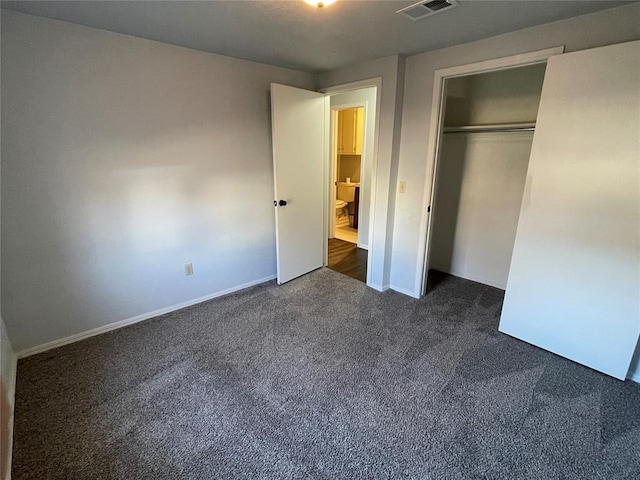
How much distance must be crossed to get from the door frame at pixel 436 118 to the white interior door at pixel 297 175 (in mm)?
1245

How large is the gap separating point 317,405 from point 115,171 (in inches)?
86.6

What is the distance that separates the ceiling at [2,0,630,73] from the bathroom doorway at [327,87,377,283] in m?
0.96

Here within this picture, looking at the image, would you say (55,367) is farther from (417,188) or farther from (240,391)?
(417,188)

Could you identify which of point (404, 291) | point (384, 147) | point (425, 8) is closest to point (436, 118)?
point (384, 147)

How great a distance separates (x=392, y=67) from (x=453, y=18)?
0.82 meters

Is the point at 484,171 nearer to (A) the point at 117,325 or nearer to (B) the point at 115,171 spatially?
(B) the point at 115,171

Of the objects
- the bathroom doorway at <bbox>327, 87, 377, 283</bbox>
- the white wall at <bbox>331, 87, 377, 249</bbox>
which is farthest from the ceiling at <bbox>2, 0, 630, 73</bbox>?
the white wall at <bbox>331, 87, 377, 249</bbox>

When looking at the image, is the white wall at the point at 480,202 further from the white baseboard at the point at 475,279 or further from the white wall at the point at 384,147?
the white wall at the point at 384,147

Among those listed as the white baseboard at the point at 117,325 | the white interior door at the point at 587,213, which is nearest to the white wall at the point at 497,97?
the white interior door at the point at 587,213

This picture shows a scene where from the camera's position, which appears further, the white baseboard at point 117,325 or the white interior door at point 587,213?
the white baseboard at point 117,325

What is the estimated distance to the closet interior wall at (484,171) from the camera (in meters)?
3.03

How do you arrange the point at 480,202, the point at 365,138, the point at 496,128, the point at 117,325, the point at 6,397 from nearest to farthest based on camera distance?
the point at 6,397, the point at 117,325, the point at 496,128, the point at 480,202, the point at 365,138

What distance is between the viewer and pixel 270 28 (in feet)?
6.86

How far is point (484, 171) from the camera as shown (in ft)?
10.9
